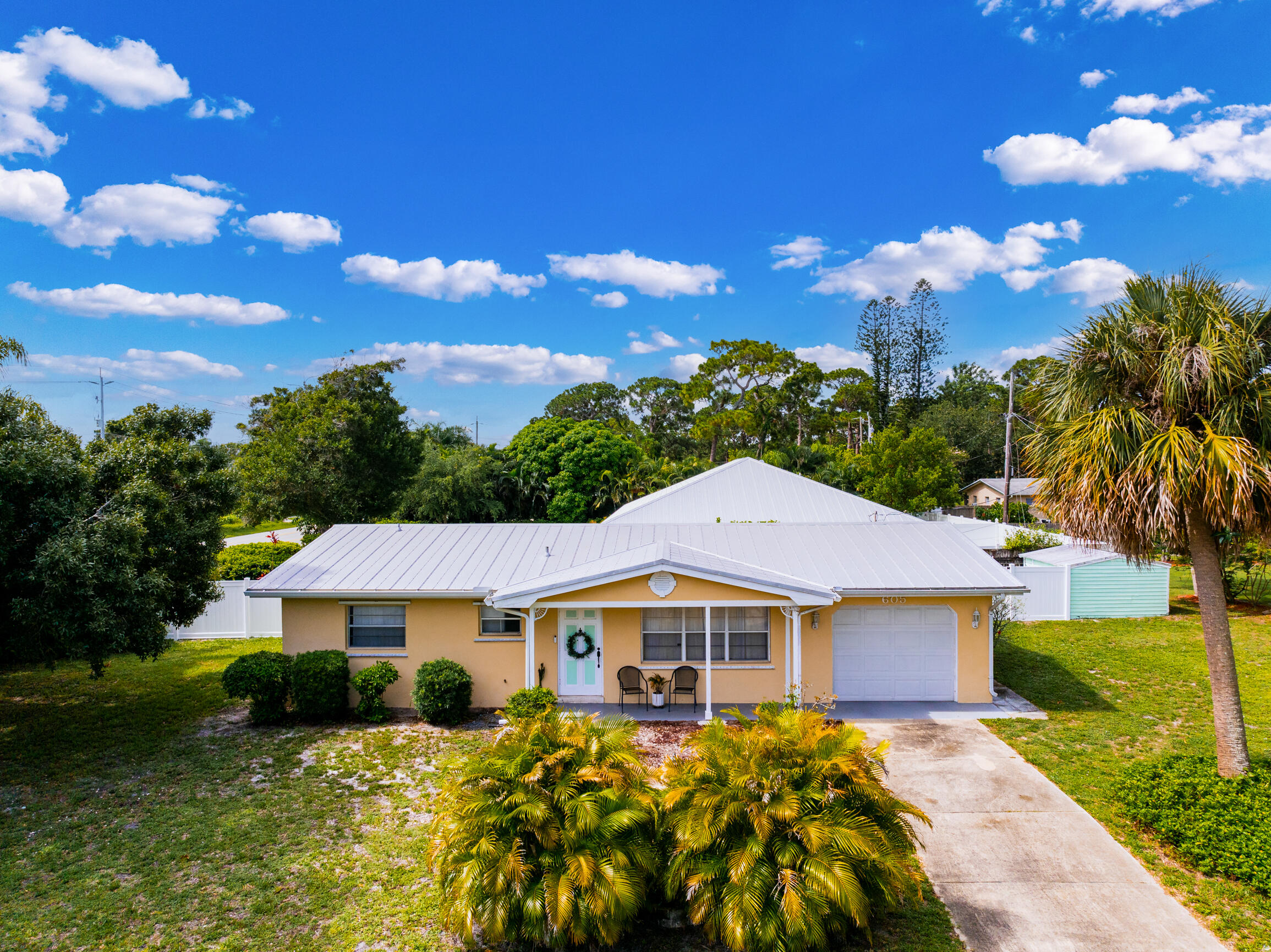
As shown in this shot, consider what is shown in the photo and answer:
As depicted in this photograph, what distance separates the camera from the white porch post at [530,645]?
1274cm

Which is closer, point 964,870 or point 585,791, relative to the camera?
point 585,791

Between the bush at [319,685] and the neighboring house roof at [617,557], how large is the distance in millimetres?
1168

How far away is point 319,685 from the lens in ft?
41.5

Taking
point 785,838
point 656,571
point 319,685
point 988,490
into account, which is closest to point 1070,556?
point 656,571

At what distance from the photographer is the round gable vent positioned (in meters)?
12.5

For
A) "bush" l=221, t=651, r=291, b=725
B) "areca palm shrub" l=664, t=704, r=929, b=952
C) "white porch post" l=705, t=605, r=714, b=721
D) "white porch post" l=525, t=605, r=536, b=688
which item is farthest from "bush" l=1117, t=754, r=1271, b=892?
"bush" l=221, t=651, r=291, b=725

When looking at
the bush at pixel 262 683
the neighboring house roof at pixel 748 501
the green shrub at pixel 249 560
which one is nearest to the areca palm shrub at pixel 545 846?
the bush at pixel 262 683

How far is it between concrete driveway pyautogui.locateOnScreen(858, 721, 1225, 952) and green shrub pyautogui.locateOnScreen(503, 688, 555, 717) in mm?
5385

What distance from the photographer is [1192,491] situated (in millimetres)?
8273

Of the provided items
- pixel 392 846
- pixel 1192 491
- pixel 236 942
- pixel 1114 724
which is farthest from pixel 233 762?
pixel 1114 724

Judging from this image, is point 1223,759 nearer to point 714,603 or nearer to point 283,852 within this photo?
point 714,603

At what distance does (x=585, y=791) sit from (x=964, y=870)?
4387mm

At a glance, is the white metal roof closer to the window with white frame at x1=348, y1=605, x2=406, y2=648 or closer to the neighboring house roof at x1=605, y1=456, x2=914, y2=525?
the window with white frame at x1=348, y1=605, x2=406, y2=648

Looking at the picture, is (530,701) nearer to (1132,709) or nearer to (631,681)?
(631,681)
